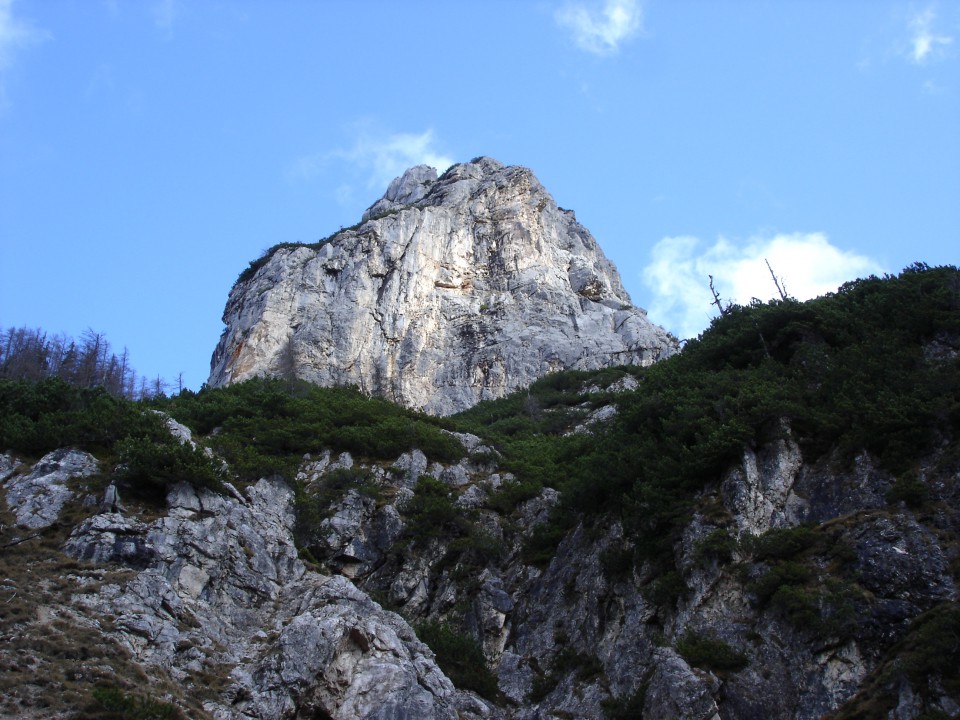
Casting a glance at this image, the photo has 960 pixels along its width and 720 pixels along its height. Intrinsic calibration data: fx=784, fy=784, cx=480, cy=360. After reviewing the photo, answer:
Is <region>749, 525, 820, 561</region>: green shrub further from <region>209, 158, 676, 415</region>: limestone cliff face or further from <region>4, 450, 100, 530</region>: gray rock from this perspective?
<region>209, 158, 676, 415</region>: limestone cliff face

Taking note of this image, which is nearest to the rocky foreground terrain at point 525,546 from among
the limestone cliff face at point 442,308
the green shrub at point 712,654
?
the green shrub at point 712,654

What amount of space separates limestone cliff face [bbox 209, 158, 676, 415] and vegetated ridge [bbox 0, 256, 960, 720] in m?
27.9

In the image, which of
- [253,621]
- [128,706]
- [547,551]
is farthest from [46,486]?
[547,551]

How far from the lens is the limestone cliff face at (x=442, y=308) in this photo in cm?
6438

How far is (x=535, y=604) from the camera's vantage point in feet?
90.6

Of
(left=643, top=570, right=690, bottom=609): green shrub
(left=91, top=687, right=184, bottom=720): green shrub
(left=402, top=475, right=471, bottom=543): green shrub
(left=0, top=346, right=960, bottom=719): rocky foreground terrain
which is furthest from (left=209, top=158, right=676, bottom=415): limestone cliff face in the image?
(left=91, top=687, right=184, bottom=720): green shrub

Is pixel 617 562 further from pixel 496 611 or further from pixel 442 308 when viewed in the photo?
pixel 442 308

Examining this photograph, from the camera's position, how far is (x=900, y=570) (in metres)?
19.2

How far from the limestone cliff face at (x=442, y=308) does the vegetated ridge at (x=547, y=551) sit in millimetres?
27907

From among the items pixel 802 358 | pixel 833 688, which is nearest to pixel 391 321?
pixel 802 358

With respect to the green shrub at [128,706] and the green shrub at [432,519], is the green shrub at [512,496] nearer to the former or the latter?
the green shrub at [432,519]

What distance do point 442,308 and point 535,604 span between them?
147 feet

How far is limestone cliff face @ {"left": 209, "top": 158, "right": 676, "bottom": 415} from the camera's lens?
211ft

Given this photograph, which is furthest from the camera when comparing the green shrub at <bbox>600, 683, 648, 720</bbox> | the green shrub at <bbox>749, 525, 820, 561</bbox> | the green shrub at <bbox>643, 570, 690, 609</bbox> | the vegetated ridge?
the green shrub at <bbox>643, 570, 690, 609</bbox>
